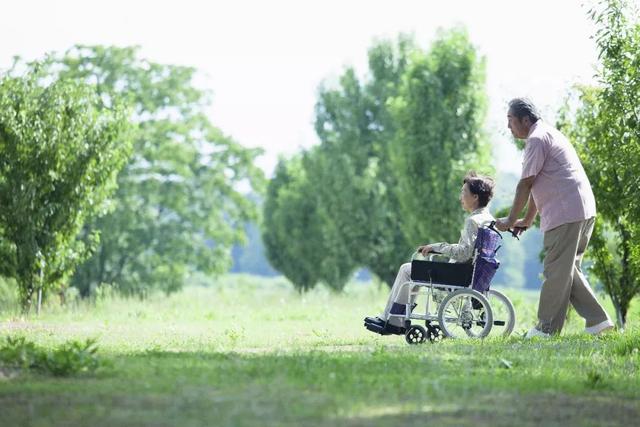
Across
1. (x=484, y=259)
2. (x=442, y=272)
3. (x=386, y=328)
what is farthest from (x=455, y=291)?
(x=386, y=328)

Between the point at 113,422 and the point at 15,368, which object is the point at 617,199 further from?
the point at 113,422

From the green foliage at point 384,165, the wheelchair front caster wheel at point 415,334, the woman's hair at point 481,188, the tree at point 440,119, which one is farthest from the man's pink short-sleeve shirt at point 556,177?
the tree at point 440,119

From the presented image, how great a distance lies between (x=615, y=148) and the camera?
446 inches

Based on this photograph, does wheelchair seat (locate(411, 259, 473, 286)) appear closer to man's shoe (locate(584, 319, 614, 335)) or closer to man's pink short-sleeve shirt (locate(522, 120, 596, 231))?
man's pink short-sleeve shirt (locate(522, 120, 596, 231))

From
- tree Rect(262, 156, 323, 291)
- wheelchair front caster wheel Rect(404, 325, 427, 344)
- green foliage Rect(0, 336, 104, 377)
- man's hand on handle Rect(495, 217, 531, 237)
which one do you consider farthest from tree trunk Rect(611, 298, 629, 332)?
tree Rect(262, 156, 323, 291)

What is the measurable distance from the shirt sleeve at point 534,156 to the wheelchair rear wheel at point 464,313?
49.0 inches

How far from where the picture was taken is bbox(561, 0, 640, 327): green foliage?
10.6 meters

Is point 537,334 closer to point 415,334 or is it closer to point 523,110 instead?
point 415,334

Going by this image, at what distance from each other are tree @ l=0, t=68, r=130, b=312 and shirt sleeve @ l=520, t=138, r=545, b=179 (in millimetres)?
8545

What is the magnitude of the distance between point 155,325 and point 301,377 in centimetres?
752

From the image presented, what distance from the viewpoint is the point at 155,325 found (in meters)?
14.0

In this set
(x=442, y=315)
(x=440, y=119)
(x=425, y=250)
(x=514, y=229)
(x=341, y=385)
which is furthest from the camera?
(x=440, y=119)

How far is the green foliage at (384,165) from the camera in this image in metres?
26.2

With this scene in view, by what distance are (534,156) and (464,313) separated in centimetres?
161
